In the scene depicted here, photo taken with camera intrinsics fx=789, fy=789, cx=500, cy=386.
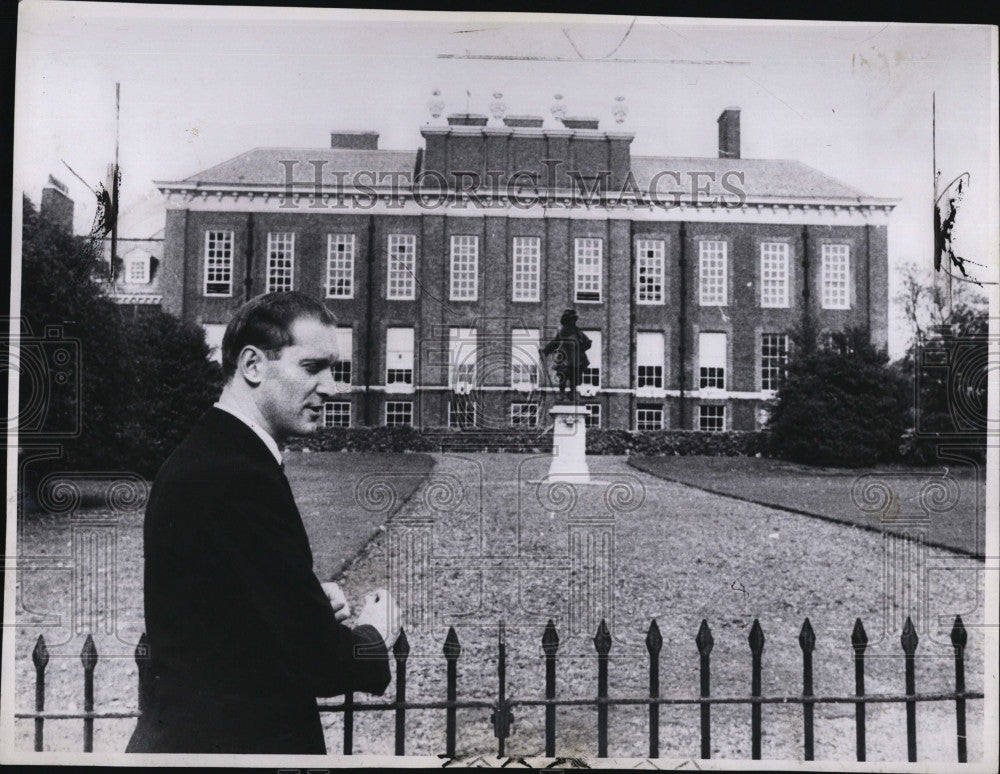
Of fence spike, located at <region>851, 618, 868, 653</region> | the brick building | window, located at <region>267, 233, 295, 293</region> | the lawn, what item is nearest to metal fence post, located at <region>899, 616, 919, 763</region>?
fence spike, located at <region>851, 618, 868, 653</region>

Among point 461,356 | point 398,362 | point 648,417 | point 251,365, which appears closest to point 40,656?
point 251,365

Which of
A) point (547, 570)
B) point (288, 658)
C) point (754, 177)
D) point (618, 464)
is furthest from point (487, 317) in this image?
point (288, 658)

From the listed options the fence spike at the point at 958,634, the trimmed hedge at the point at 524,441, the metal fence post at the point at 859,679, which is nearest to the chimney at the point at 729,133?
the trimmed hedge at the point at 524,441

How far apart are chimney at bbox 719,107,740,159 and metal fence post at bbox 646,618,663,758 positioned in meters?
2.32

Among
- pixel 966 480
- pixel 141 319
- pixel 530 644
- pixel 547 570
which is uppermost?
pixel 141 319

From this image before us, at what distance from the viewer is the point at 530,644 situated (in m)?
3.72

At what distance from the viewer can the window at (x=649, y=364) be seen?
4113 millimetres

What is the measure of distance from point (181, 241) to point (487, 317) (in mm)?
1615

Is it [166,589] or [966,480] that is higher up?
[966,480]

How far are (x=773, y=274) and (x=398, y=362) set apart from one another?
197 centimetres

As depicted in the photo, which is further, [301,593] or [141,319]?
[141,319]

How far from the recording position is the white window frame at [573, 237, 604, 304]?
401 centimetres

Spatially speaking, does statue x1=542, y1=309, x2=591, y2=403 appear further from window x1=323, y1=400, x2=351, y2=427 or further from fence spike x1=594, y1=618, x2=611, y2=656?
fence spike x1=594, y1=618, x2=611, y2=656

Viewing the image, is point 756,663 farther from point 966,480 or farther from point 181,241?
point 181,241
